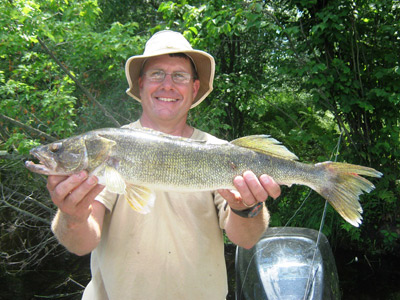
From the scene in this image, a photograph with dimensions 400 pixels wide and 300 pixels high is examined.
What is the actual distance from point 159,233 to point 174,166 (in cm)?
57

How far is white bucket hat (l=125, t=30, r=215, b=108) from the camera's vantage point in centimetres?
333

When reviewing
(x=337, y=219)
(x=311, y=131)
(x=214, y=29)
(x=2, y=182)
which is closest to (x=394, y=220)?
(x=337, y=219)

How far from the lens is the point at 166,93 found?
330 cm

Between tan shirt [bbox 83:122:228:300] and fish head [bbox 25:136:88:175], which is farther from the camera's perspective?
tan shirt [bbox 83:122:228:300]

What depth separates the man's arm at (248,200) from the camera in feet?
9.13

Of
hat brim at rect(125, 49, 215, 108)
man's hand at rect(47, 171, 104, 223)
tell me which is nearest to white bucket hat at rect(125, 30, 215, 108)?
hat brim at rect(125, 49, 215, 108)

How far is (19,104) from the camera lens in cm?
730

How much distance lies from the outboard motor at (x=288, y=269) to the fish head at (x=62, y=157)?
10.1 ft

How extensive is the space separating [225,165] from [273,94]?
25.3ft

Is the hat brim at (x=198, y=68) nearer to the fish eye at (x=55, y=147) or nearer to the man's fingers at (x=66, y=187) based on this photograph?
the fish eye at (x=55, y=147)

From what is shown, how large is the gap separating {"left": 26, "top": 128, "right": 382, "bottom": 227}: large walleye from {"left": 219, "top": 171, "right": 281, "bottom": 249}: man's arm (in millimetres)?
87

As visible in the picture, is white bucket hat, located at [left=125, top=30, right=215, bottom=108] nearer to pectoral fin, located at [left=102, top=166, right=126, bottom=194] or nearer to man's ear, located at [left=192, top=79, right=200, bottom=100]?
man's ear, located at [left=192, top=79, right=200, bottom=100]

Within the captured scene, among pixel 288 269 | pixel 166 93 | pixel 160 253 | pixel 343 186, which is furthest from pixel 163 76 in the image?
pixel 288 269

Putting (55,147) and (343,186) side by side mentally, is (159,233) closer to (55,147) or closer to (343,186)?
(55,147)
